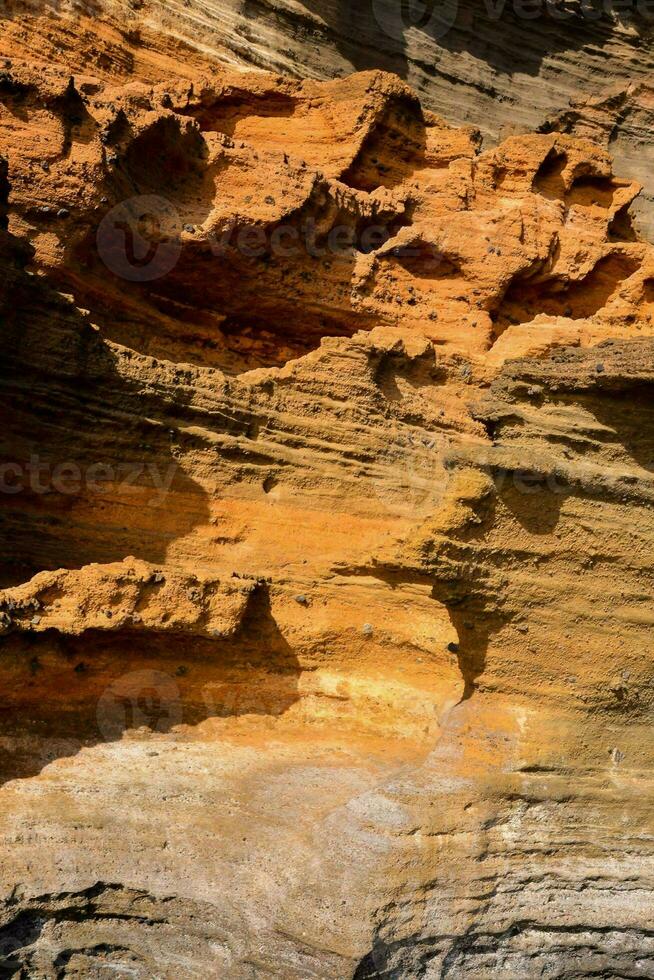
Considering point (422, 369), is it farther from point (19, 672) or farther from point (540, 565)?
point (19, 672)

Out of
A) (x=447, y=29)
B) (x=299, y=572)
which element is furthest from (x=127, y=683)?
(x=447, y=29)

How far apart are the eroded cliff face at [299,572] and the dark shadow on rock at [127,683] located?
0.02 m

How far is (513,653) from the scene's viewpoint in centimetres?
693

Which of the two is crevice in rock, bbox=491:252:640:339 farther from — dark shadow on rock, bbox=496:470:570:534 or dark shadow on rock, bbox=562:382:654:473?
dark shadow on rock, bbox=496:470:570:534

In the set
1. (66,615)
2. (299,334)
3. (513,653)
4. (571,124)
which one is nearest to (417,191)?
(299,334)

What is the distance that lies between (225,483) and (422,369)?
195 cm

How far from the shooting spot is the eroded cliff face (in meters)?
5.52

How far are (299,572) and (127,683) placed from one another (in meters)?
1.52

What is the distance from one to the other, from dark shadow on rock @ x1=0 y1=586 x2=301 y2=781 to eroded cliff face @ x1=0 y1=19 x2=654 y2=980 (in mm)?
21

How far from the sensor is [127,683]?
6344 mm

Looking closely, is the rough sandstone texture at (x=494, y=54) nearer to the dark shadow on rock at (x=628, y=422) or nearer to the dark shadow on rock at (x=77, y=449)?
the dark shadow on rock at (x=628, y=422)

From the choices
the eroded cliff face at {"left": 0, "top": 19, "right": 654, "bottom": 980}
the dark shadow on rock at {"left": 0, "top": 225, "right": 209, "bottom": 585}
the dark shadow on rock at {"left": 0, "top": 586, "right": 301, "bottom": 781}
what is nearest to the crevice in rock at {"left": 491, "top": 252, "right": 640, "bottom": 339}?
the eroded cliff face at {"left": 0, "top": 19, "right": 654, "bottom": 980}

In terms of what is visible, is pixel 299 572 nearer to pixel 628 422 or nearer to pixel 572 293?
pixel 628 422

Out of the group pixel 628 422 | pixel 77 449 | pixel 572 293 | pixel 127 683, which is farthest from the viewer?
pixel 572 293
